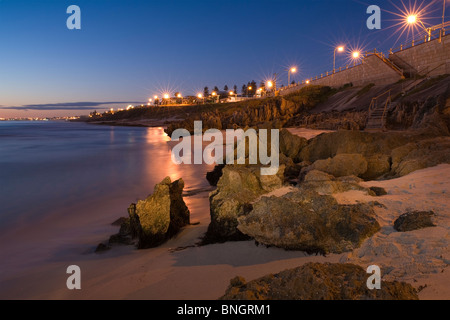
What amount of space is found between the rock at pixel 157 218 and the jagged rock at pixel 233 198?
990 millimetres

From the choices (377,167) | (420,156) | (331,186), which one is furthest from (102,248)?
(420,156)

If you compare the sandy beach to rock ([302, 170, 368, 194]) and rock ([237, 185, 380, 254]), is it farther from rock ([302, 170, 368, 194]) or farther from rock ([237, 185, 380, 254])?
rock ([302, 170, 368, 194])

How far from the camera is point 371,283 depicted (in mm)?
2502

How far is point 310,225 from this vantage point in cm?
455

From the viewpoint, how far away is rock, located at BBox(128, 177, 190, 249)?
6152 mm

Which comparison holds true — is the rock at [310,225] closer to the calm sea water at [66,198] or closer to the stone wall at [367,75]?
the calm sea water at [66,198]

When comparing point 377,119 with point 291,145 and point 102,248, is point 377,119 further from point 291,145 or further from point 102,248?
point 102,248

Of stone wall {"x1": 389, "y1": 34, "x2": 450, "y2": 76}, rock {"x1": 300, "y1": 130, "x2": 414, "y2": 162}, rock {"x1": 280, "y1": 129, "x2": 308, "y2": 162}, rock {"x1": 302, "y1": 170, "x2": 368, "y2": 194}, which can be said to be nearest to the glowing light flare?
stone wall {"x1": 389, "y1": 34, "x2": 450, "y2": 76}

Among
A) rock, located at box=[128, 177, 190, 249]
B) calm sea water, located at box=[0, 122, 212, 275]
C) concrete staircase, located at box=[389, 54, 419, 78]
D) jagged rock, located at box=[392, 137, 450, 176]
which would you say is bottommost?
calm sea water, located at box=[0, 122, 212, 275]

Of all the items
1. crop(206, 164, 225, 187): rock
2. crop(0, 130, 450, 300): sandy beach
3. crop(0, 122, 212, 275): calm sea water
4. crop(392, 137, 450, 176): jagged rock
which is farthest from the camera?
crop(206, 164, 225, 187): rock

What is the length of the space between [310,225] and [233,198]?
200 cm

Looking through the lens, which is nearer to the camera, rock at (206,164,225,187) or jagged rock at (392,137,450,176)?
jagged rock at (392,137,450,176)

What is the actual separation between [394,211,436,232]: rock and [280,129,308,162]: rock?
8.98 meters

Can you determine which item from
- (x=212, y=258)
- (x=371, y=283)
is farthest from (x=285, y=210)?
(x=371, y=283)
